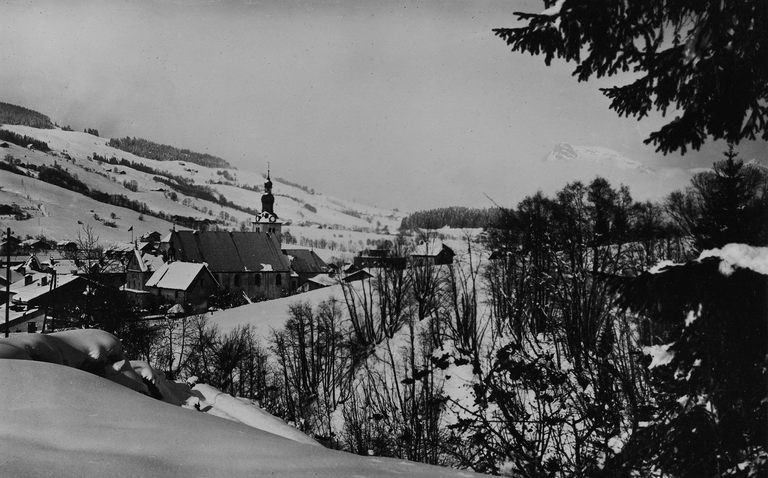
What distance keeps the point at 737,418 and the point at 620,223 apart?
95.4ft

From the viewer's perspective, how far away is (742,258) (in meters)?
2.73

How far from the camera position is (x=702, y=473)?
3.17 metres

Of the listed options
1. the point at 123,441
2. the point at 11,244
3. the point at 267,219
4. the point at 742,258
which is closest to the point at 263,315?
the point at 11,244

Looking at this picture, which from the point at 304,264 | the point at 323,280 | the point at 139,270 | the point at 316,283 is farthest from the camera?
the point at 304,264

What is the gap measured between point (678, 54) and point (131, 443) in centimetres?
448

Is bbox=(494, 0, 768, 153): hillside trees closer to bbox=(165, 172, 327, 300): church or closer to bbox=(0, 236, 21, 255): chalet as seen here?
bbox=(0, 236, 21, 255): chalet

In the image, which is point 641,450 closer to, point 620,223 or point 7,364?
point 7,364

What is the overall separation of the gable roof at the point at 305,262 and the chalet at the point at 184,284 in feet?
94.8

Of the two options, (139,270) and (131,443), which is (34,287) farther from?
(131,443)

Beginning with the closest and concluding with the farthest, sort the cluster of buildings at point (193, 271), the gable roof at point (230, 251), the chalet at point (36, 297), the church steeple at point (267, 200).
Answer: the chalet at point (36, 297)
the cluster of buildings at point (193, 271)
the gable roof at point (230, 251)
the church steeple at point (267, 200)

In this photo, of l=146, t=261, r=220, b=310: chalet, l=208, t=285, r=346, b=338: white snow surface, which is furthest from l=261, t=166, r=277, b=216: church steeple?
l=208, t=285, r=346, b=338: white snow surface

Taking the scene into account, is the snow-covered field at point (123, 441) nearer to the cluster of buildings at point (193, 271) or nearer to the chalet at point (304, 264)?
the cluster of buildings at point (193, 271)

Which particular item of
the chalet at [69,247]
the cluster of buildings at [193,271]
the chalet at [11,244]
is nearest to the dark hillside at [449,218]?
the cluster of buildings at [193,271]

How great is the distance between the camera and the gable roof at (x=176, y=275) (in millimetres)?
67250
